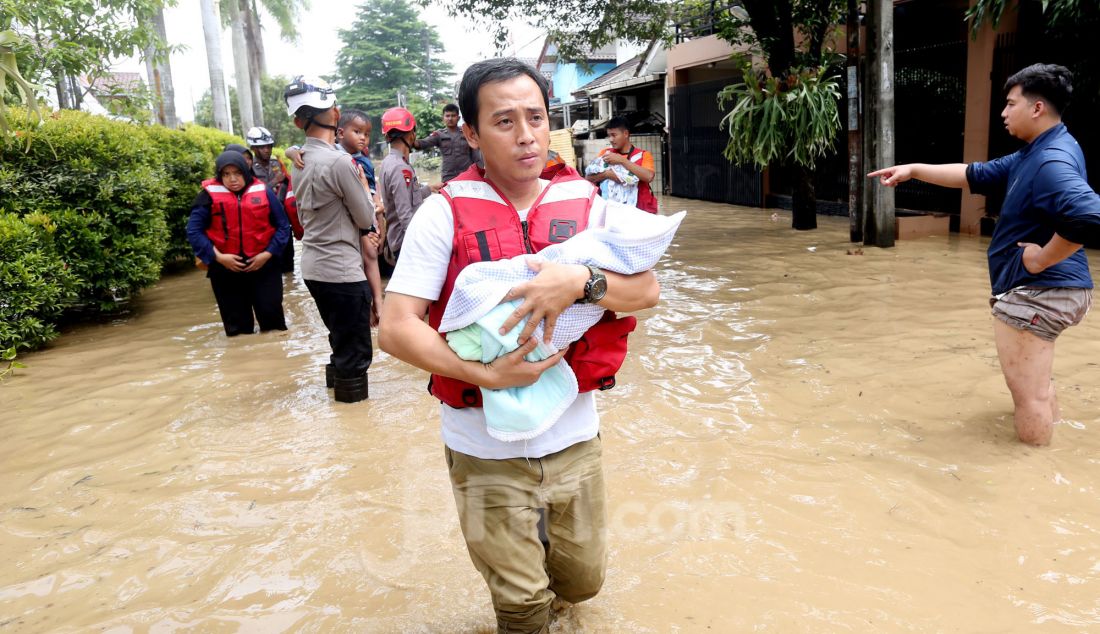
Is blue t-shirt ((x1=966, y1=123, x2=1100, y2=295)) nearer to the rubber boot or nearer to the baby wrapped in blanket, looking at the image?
the baby wrapped in blanket

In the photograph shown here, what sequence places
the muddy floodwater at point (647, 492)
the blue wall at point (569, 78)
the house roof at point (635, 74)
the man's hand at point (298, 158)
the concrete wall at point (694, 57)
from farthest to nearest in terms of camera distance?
the blue wall at point (569, 78) → the house roof at point (635, 74) → the concrete wall at point (694, 57) → the man's hand at point (298, 158) → the muddy floodwater at point (647, 492)

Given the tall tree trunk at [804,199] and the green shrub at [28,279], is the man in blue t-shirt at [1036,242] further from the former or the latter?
the tall tree trunk at [804,199]

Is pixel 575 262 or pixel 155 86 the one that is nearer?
pixel 575 262

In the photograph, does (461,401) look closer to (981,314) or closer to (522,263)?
(522,263)

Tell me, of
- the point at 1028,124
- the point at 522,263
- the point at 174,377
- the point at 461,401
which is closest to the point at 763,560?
the point at 461,401

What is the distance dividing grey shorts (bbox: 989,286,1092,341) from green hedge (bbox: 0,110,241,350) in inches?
266

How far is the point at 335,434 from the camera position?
183 inches

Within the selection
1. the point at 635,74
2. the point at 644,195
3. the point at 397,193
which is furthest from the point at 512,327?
the point at 635,74

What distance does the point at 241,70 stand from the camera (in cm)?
2750

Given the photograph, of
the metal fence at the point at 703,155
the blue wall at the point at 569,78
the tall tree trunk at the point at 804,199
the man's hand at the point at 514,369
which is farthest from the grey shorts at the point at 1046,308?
the blue wall at the point at 569,78

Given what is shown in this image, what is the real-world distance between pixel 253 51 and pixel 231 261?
29289 millimetres

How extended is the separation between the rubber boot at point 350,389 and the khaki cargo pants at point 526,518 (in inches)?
122

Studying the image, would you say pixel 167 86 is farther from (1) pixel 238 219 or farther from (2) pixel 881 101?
(2) pixel 881 101

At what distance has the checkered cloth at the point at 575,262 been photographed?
1849mm
